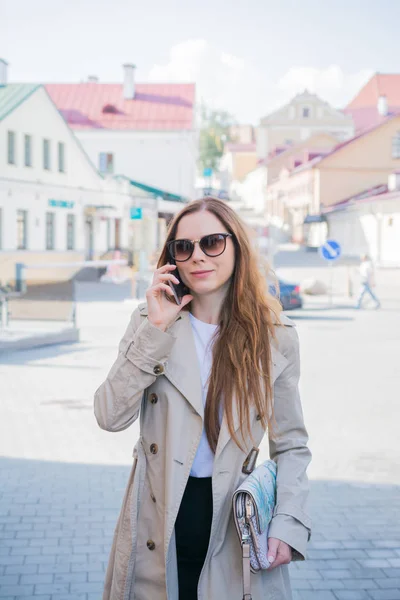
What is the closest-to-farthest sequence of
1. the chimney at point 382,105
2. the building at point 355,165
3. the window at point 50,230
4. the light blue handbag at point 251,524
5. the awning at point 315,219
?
1. the light blue handbag at point 251,524
2. the window at point 50,230
3. the building at point 355,165
4. the awning at point 315,219
5. the chimney at point 382,105

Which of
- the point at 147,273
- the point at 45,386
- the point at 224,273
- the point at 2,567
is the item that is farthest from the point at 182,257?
the point at 147,273

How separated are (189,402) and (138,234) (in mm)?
47315

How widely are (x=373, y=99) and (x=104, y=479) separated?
8803 cm

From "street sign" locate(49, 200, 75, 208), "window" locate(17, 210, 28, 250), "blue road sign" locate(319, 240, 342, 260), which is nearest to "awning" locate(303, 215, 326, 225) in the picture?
"street sign" locate(49, 200, 75, 208)

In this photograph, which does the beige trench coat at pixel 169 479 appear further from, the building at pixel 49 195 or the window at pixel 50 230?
the window at pixel 50 230

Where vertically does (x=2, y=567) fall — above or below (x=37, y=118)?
below

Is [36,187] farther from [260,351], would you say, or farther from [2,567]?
[260,351]

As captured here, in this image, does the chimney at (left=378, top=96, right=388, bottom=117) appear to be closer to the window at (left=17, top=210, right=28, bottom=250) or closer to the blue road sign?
the window at (left=17, top=210, right=28, bottom=250)

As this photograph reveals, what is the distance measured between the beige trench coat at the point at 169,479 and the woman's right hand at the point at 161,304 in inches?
1.3

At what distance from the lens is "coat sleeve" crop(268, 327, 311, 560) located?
250 centimetres

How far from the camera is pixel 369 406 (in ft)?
33.0

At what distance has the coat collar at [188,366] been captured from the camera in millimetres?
2443

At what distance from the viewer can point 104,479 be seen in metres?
6.94

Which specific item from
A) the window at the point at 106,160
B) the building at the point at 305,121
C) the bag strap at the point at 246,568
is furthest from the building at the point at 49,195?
the building at the point at 305,121
